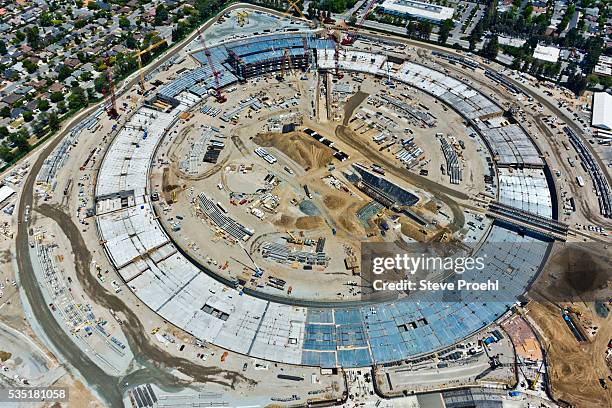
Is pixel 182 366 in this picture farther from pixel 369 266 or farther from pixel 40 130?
pixel 40 130

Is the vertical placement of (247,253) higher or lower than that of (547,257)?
lower

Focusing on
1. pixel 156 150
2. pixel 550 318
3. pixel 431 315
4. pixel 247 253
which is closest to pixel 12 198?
pixel 156 150

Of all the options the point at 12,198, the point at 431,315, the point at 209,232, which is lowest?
the point at 12,198

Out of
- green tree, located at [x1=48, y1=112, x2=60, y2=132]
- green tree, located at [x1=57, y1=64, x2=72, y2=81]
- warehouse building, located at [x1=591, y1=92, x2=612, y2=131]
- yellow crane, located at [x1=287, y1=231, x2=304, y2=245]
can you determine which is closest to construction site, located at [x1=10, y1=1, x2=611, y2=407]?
yellow crane, located at [x1=287, y1=231, x2=304, y2=245]

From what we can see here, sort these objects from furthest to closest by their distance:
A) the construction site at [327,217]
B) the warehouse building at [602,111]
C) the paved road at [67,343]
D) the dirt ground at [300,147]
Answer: the warehouse building at [602,111]
the dirt ground at [300,147]
the construction site at [327,217]
the paved road at [67,343]

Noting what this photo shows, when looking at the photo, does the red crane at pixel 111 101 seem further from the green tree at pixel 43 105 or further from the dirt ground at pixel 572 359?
the dirt ground at pixel 572 359

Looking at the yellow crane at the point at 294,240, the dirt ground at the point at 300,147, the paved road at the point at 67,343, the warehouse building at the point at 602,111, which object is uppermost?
the warehouse building at the point at 602,111

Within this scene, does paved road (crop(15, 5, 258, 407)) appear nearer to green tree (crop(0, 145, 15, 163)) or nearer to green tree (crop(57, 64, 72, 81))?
green tree (crop(0, 145, 15, 163))

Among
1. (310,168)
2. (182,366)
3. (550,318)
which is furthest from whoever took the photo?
(310,168)

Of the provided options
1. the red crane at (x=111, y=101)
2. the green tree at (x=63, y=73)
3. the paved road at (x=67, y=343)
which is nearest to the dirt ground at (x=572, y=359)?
the paved road at (x=67, y=343)
